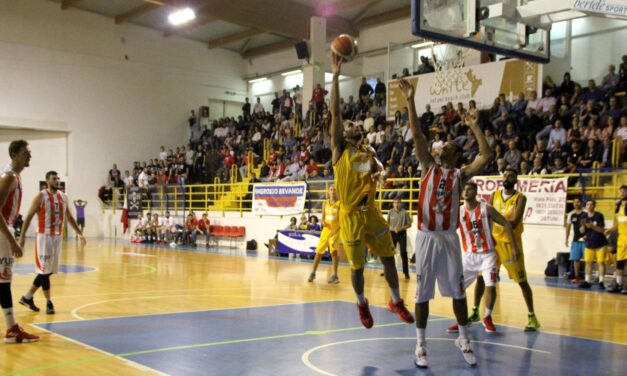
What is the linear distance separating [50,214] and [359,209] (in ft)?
14.9

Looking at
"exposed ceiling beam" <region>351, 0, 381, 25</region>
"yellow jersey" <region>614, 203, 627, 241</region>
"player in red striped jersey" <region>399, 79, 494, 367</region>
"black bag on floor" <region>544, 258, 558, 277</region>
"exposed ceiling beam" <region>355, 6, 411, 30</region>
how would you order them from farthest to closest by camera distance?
"exposed ceiling beam" <region>351, 0, 381, 25</region>
"exposed ceiling beam" <region>355, 6, 411, 30</region>
"black bag on floor" <region>544, 258, 558, 277</region>
"yellow jersey" <region>614, 203, 627, 241</region>
"player in red striped jersey" <region>399, 79, 494, 367</region>

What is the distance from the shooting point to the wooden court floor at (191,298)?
17.7 ft

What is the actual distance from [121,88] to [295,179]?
43.2 ft

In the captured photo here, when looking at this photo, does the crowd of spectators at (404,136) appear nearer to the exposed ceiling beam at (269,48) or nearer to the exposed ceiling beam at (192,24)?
the exposed ceiling beam at (269,48)

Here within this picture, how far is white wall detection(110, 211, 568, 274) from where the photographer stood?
542 inches

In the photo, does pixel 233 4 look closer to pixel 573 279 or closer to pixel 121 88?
pixel 121 88

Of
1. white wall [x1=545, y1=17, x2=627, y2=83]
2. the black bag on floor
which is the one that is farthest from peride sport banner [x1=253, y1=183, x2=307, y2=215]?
white wall [x1=545, y1=17, x2=627, y2=83]

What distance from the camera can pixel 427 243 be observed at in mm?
5258

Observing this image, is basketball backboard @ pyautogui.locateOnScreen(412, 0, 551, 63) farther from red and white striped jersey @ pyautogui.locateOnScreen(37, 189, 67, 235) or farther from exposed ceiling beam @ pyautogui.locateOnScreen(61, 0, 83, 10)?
exposed ceiling beam @ pyautogui.locateOnScreen(61, 0, 83, 10)

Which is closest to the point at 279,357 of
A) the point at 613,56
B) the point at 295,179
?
the point at 295,179

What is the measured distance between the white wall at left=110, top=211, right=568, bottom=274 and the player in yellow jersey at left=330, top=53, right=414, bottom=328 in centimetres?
910

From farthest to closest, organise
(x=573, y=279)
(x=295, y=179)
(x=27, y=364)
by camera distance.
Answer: (x=295, y=179) → (x=573, y=279) → (x=27, y=364)

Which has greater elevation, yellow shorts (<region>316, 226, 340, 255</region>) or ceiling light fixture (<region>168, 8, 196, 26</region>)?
ceiling light fixture (<region>168, 8, 196, 26</region>)

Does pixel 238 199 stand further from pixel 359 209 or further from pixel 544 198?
pixel 359 209
